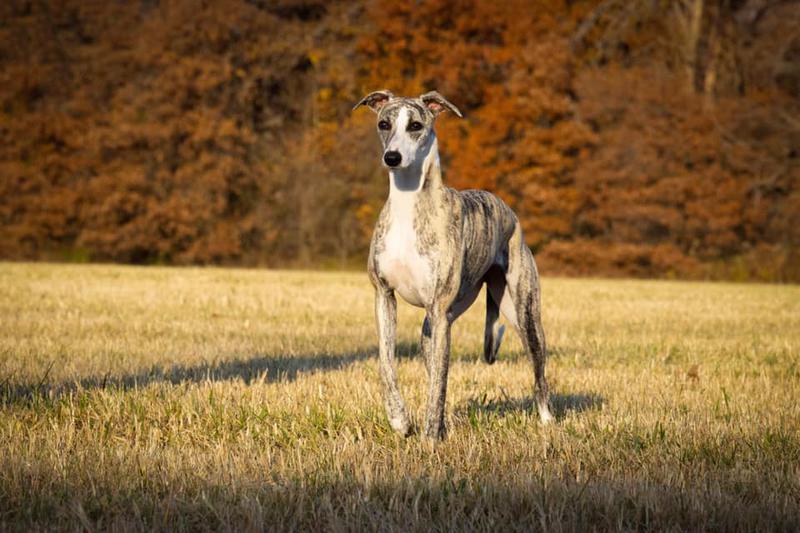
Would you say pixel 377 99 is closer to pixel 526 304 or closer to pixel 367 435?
pixel 526 304

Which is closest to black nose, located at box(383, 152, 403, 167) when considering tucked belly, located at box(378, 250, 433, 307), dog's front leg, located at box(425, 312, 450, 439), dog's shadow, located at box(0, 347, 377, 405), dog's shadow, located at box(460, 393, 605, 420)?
tucked belly, located at box(378, 250, 433, 307)

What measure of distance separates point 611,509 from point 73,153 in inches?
1301

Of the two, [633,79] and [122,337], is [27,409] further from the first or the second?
[633,79]

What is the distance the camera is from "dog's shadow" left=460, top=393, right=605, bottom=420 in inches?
238

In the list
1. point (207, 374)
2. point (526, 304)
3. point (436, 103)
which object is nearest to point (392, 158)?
point (436, 103)

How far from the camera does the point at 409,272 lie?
5.05 m

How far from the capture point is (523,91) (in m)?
30.1

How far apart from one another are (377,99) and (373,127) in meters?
28.3

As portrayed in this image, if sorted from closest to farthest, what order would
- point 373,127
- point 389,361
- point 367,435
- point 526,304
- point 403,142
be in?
point 403,142, point 367,435, point 389,361, point 526,304, point 373,127

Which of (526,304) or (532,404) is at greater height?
(526,304)

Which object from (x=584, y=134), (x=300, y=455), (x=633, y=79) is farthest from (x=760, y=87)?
(x=300, y=455)

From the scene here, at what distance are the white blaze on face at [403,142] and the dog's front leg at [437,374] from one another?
948 millimetres

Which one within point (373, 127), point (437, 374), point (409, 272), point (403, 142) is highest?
point (373, 127)

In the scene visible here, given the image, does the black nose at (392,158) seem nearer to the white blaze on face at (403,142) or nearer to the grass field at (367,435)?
the white blaze on face at (403,142)
